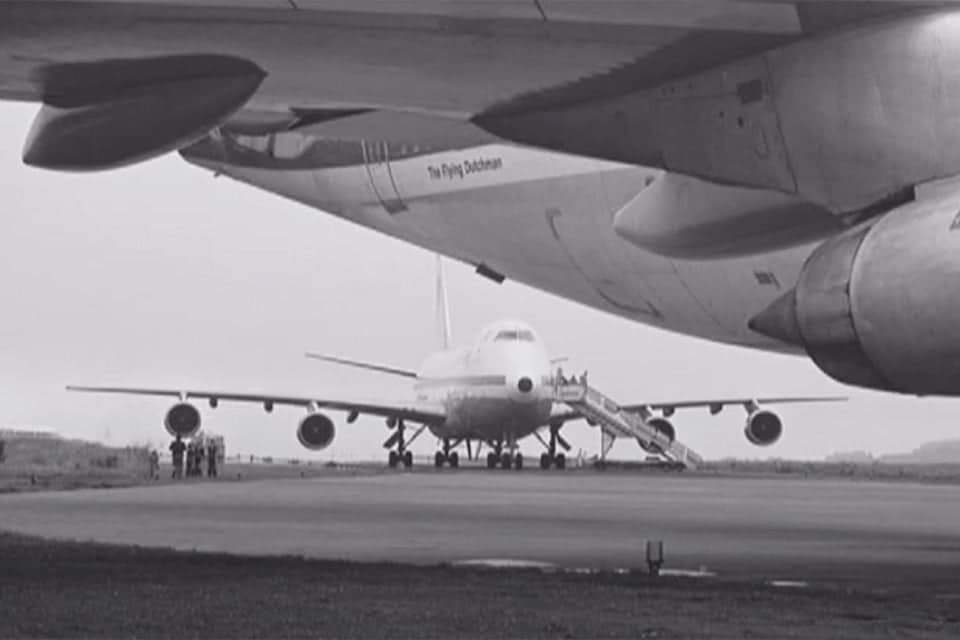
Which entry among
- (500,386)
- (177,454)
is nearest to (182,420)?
(177,454)

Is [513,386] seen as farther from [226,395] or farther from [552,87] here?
[552,87]

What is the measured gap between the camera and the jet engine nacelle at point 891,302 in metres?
10.5

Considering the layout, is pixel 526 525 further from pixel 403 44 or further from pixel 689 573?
pixel 403 44

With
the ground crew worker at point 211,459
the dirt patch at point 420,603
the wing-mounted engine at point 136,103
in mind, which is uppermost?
the wing-mounted engine at point 136,103

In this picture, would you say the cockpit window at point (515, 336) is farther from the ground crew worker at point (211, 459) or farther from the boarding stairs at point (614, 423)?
the ground crew worker at point (211, 459)

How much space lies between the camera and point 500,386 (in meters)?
61.9

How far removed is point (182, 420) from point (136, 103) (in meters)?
43.6

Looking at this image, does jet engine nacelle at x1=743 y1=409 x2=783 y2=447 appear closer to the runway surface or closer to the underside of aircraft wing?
the runway surface

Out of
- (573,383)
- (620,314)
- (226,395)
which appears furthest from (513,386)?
(620,314)

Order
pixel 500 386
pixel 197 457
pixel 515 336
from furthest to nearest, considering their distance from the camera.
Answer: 1. pixel 515 336
2. pixel 500 386
3. pixel 197 457

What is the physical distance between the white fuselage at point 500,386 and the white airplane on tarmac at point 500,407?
3 centimetres

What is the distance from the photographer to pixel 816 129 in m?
11.6

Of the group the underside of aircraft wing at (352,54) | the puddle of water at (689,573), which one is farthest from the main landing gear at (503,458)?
the puddle of water at (689,573)

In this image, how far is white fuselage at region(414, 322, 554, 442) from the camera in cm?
6138
